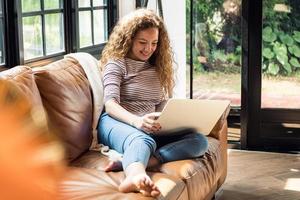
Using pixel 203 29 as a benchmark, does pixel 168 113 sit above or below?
below

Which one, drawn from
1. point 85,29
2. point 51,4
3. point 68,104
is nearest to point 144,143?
point 68,104

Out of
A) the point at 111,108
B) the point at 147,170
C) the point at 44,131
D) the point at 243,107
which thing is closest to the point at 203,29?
the point at 243,107

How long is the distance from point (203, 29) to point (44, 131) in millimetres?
3484

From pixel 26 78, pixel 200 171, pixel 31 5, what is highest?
pixel 31 5

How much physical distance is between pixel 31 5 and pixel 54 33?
1.10 feet

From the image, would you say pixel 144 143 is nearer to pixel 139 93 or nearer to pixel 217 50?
pixel 139 93

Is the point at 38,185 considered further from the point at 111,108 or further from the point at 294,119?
the point at 294,119

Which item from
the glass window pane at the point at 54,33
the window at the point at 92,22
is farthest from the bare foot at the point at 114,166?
the window at the point at 92,22

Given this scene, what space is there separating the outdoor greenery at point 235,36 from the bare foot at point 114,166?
75.6 inches

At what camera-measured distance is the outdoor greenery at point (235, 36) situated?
3.60 m

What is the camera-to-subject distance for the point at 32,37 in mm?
2961

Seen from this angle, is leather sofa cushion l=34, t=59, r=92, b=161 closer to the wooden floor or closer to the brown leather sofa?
the brown leather sofa

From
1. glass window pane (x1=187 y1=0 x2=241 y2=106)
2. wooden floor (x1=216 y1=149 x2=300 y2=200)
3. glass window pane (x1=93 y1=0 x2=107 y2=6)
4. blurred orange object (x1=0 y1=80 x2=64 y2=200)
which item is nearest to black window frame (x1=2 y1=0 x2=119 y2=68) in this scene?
glass window pane (x1=93 y1=0 x2=107 y2=6)

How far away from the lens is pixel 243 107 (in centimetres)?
375
